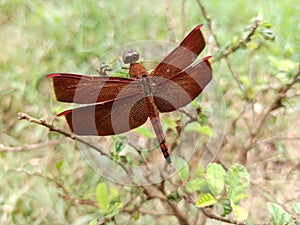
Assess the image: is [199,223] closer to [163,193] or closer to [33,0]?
[163,193]

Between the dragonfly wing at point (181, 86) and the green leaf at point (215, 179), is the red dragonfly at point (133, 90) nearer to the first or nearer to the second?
the dragonfly wing at point (181, 86)

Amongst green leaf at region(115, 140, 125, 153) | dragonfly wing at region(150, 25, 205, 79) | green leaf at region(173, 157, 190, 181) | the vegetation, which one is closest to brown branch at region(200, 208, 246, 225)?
the vegetation

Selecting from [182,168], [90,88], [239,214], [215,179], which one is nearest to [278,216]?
[239,214]

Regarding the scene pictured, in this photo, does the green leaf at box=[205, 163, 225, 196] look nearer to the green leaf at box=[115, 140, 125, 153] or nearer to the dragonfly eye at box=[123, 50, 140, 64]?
the green leaf at box=[115, 140, 125, 153]

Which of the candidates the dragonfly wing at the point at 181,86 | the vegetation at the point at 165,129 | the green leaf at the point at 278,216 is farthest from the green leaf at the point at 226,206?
the dragonfly wing at the point at 181,86

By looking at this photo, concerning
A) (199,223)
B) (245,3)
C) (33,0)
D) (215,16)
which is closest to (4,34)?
(33,0)

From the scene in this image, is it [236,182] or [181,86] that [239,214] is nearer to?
[236,182]

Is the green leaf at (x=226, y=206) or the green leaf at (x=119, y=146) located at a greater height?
the green leaf at (x=119, y=146)
